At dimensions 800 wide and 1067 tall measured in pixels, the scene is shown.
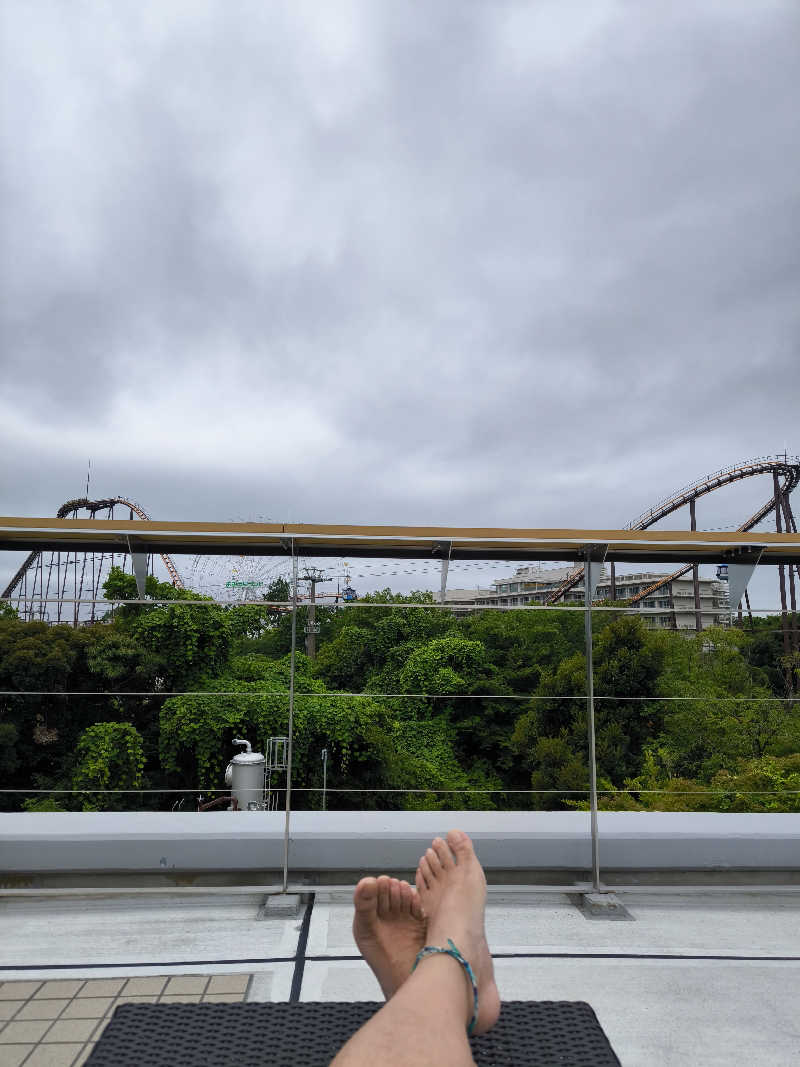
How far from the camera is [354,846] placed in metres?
2.39

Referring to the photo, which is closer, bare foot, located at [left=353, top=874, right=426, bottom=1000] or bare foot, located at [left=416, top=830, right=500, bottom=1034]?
bare foot, located at [left=416, top=830, right=500, bottom=1034]

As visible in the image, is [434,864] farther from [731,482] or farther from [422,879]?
[731,482]

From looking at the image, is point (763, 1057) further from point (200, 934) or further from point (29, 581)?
point (29, 581)

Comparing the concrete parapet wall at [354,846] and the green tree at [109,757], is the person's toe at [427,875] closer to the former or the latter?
the concrete parapet wall at [354,846]

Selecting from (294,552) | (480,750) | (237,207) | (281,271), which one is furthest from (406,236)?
(294,552)

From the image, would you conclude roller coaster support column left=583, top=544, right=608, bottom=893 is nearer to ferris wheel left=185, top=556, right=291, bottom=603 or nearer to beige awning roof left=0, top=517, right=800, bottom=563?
beige awning roof left=0, top=517, right=800, bottom=563

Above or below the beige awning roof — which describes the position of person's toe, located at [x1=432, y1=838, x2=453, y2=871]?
below

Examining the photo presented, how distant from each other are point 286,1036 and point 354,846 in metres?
1.42

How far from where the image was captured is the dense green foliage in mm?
7879

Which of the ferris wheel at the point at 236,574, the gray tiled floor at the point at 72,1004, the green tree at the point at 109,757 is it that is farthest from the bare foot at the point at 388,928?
the green tree at the point at 109,757

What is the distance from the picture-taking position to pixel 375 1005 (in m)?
1.12

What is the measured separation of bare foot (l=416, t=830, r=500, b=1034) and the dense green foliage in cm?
419

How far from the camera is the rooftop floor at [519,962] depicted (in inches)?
59.2

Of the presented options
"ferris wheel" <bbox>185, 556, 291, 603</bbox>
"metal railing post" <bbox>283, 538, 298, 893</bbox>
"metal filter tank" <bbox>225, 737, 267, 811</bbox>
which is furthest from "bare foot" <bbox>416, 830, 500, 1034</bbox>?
"metal filter tank" <bbox>225, 737, 267, 811</bbox>
